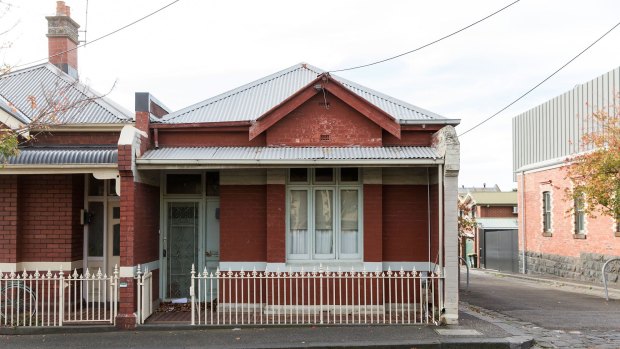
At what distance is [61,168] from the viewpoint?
1152cm

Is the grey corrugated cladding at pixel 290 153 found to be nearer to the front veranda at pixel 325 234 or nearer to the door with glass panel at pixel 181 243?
the front veranda at pixel 325 234

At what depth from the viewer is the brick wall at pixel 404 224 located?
12.6 meters

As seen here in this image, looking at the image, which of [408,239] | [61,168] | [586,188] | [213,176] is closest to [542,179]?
[586,188]

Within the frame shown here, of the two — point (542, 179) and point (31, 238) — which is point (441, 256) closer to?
point (31, 238)

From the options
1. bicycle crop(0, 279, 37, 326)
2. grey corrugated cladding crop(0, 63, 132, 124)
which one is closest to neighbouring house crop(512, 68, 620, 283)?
grey corrugated cladding crop(0, 63, 132, 124)

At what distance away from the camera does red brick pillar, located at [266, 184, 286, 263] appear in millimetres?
12180

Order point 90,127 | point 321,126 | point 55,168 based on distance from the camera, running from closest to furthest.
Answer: point 55,168 < point 321,126 < point 90,127

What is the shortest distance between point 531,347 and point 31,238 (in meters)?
9.59

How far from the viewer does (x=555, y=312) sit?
1328 centimetres

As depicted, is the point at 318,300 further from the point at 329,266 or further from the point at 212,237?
the point at 212,237

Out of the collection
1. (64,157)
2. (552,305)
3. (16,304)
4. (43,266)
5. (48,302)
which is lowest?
(552,305)

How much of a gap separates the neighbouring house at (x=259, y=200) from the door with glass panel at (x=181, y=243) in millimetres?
21

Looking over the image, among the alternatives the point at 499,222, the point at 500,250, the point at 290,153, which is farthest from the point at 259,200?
the point at 499,222

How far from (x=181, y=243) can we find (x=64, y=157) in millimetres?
3094
